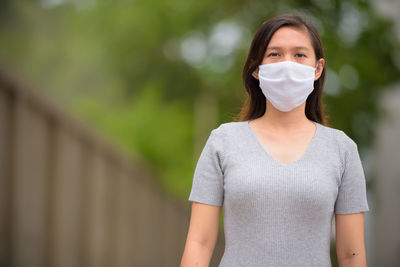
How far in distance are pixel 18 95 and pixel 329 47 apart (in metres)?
5.08

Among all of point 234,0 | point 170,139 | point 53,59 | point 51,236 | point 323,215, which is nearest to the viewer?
point 323,215

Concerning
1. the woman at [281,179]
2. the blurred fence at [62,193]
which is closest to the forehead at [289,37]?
the woman at [281,179]

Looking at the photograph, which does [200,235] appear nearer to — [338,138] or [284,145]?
[284,145]

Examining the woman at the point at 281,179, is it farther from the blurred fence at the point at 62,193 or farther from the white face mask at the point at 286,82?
the blurred fence at the point at 62,193

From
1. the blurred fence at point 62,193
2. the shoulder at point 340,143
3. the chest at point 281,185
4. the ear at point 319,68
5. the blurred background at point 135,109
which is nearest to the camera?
the chest at point 281,185

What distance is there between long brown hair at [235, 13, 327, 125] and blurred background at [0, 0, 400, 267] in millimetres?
442

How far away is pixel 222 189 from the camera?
211cm

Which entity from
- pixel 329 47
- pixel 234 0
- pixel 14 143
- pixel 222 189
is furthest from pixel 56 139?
pixel 234 0

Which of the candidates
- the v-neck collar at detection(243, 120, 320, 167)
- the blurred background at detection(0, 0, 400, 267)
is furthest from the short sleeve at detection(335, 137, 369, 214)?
the blurred background at detection(0, 0, 400, 267)

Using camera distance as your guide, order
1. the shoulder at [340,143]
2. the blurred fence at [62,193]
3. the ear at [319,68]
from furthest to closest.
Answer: the blurred fence at [62,193] → the ear at [319,68] → the shoulder at [340,143]

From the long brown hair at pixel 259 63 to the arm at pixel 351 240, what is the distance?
483 millimetres

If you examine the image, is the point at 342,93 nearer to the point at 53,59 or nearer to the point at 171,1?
the point at 171,1

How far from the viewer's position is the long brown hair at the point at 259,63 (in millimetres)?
2158

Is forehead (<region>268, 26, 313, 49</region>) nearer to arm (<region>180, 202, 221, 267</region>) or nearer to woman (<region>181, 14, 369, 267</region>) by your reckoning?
woman (<region>181, 14, 369, 267</region>)
